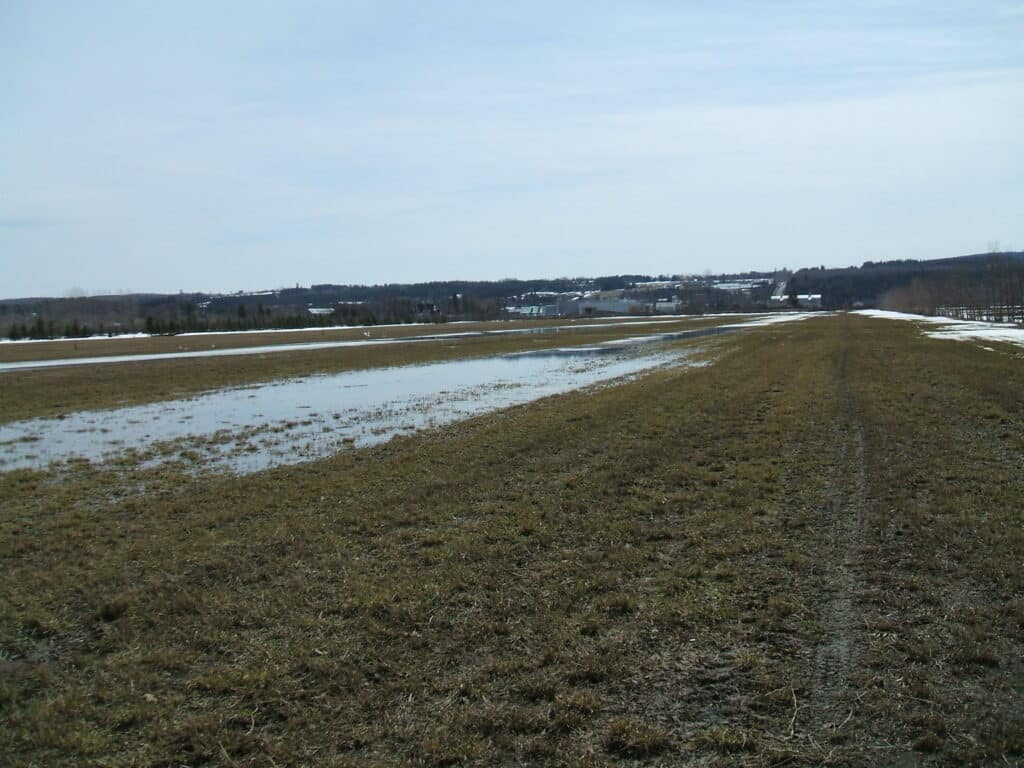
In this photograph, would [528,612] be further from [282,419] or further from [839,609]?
[282,419]

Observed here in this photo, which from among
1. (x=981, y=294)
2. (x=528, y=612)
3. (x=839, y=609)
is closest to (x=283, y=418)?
(x=528, y=612)

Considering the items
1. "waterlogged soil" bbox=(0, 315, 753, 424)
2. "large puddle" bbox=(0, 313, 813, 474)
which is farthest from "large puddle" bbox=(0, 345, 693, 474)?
Result: "waterlogged soil" bbox=(0, 315, 753, 424)

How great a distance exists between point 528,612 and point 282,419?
14.5 meters

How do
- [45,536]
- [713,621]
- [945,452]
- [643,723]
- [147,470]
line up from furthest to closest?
[147,470]
[945,452]
[45,536]
[713,621]
[643,723]

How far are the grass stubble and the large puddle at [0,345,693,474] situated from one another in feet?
7.14

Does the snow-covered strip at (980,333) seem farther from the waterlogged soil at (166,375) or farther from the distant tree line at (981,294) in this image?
the waterlogged soil at (166,375)

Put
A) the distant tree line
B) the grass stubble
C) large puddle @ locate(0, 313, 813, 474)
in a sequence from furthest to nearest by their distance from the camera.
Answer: the distant tree line → large puddle @ locate(0, 313, 813, 474) → the grass stubble

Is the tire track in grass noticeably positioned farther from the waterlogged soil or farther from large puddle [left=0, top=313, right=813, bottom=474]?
the waterlogged soil

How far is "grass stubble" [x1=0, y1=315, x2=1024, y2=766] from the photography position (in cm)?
466

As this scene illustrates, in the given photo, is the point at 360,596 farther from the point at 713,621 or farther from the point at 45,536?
the point at 45,536

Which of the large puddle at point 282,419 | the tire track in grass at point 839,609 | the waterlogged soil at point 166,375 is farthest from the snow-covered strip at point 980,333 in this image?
the tire track in grass at point 839,609

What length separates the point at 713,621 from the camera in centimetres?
620

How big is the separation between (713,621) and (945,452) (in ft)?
26.5

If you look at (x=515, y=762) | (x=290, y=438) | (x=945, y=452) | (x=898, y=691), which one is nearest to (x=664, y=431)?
(x=945, y=452)
